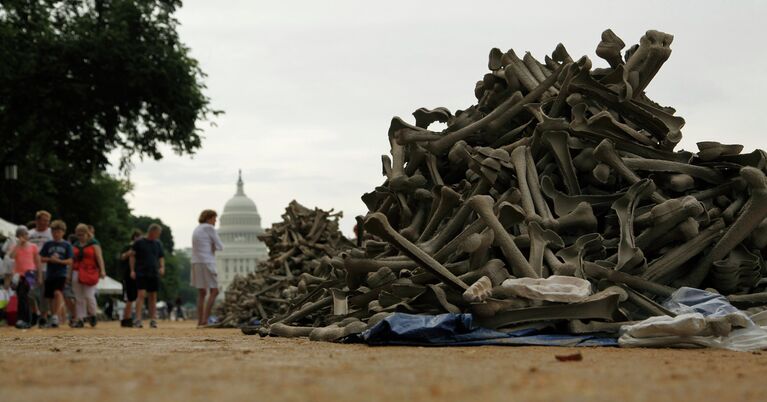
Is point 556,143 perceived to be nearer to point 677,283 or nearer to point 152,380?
point 677,283

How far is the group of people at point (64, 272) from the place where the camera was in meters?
15.1

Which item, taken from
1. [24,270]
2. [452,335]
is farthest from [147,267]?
[452,335]

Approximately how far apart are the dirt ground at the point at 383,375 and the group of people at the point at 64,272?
10.2m

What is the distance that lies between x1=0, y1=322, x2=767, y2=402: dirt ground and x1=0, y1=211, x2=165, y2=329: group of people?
33.4ft

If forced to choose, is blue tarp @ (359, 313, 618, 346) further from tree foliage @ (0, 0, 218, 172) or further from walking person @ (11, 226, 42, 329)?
tree foliage @ (0, 0, 218, 172)

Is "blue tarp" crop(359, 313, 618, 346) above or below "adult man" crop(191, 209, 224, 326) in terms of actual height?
below

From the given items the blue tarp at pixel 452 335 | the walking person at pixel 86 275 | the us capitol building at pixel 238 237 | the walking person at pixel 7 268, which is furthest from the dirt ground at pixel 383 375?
the us capitol building at pixel 238 237

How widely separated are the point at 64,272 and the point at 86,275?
20.9 inches

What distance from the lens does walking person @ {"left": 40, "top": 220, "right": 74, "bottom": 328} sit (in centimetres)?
1513

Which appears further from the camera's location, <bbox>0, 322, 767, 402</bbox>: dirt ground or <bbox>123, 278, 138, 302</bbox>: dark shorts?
<bbox>123, 278, 138, 302</bbox>: dark shorts

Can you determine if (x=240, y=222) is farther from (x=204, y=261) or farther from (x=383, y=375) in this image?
(x=383, y=375)

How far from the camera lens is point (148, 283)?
51.2 ft

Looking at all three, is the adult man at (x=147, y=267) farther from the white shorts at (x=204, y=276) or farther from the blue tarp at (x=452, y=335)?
the blue tarp at (x=452, y=335)

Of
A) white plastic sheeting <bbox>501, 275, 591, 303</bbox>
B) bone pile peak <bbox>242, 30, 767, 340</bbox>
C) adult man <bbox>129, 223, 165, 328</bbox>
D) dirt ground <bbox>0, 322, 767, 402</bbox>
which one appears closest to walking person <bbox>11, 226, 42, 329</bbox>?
adult man <bbox>129, 223, 165, 328</bbox>
